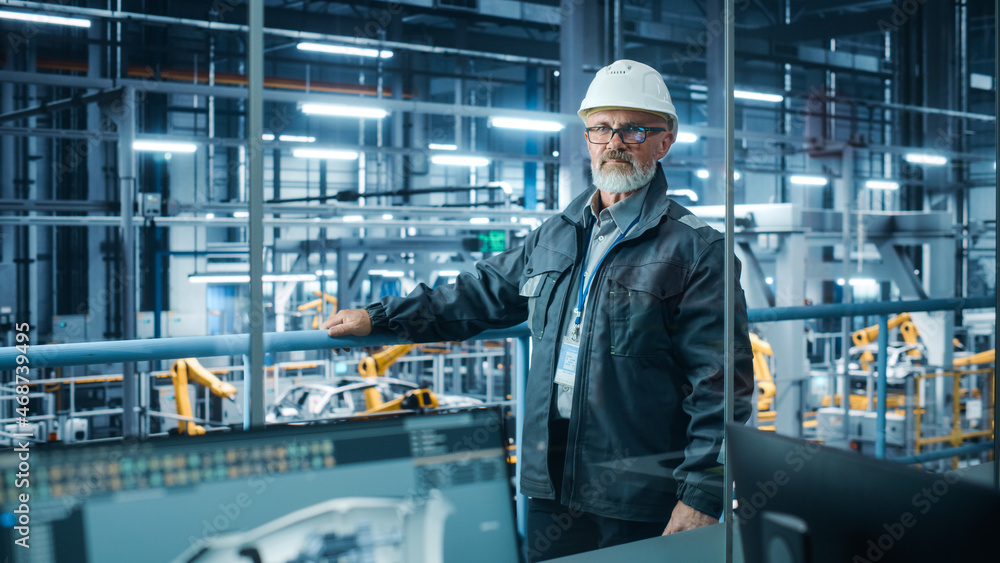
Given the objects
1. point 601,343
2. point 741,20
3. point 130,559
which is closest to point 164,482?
point 130,559

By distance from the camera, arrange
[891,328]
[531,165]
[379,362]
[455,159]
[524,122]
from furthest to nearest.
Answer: [531,165]
[891,328]
[455,159]
[379,362]
[524,122]

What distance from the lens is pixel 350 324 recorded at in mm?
1698

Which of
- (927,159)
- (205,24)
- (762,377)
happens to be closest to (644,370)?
(762,377)

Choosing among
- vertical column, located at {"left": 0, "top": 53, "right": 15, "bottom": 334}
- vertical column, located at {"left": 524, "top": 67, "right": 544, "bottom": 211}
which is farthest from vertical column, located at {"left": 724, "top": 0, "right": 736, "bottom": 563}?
vertical column, located at {"left": 0, "top": 53, "right": 15, "bottom": 334}

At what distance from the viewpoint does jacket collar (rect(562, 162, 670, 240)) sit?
1.63m

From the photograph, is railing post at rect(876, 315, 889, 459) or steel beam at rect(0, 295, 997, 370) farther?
railing post at rect(876, 315, 889, 459)

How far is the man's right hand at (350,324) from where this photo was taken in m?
1.70

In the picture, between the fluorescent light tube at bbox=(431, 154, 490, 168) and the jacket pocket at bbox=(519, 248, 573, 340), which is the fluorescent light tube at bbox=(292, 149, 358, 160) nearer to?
the fluorescent light tube at bbox=(431, 154, 490, 168)

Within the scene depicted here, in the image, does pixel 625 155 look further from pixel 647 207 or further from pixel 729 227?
pixel 729 227

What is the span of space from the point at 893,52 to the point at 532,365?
1379 centimetres

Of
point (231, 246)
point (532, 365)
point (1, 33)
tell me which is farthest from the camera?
point (231, 246)

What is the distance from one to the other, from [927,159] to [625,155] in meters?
10.9

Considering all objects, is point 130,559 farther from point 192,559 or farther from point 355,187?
point 355,187

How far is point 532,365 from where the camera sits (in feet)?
5.69
